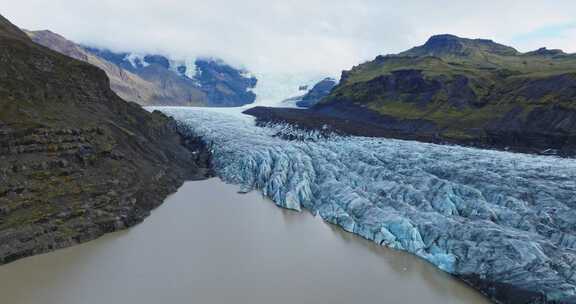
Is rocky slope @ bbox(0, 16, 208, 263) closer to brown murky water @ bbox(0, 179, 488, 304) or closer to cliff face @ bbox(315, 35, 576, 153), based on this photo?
brown murky water @ bbox(0, 179, 488, 304)

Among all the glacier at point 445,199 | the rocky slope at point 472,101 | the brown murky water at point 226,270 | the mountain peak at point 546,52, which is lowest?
the brown murky water at point 226,270

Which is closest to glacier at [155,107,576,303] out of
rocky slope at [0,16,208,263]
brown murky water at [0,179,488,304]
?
brown murky water at [0,179,488,304]

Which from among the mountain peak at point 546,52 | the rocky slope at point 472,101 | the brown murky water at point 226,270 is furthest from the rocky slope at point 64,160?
the mountain peak at point 546,52

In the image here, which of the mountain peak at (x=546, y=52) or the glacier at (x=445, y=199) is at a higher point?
the mountain peak at (x=546, y=52)

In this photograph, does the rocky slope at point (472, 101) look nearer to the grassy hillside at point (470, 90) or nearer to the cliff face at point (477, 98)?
the cliff face at point (477, 98)

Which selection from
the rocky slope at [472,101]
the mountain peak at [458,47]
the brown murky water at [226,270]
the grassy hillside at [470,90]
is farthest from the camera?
the mountain peak at [458,47]

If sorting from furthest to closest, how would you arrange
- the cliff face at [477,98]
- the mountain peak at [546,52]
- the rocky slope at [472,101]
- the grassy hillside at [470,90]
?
the mountain peak at [546,52] < the grassy hillside at [470,90] < the cliff face at [477,98] < the rocky slope at [472,101]

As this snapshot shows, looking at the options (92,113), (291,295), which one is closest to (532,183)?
(291,295)
